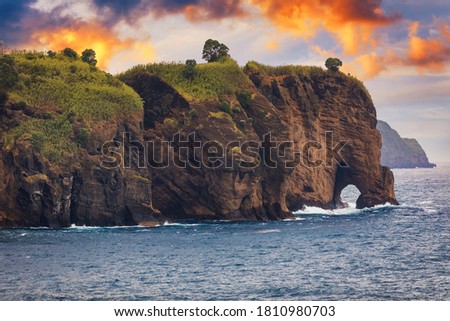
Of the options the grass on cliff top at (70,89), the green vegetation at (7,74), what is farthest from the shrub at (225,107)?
the green vegetation at (7,74)

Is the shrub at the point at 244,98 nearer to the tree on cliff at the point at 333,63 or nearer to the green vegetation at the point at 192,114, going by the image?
the green vegetation at the point at 192,114

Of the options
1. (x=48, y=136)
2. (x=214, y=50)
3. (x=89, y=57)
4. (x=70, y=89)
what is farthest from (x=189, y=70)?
(x=48, y=136)

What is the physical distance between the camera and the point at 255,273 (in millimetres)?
81750

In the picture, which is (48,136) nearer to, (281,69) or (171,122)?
(171,122)

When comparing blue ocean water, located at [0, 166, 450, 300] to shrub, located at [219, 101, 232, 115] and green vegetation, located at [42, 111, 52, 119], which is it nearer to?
green vegetation, located at [42, 111, 52, 119]

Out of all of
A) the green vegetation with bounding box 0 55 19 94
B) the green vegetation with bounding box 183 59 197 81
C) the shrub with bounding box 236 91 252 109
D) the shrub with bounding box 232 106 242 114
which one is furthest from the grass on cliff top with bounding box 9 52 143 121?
the shrub with bounding box 236 91 252 109

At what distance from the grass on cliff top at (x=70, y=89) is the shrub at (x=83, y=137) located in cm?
377

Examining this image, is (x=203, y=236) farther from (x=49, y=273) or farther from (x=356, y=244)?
(x=49, y=273)

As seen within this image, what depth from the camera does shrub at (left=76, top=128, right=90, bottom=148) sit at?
12750 centimetres

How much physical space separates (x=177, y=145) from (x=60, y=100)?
75.5 feet

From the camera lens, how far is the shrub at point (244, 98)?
151250 mm

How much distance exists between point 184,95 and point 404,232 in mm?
52081

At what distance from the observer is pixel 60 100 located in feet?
436
